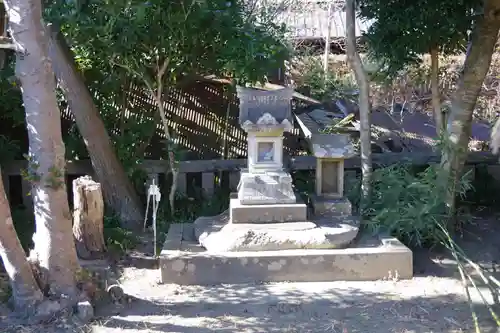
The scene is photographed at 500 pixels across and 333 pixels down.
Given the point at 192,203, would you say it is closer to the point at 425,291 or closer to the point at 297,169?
the point at 297,169

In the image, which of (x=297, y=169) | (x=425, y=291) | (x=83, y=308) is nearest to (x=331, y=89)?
(x=297, y=169)

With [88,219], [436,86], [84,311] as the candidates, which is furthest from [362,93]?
[84,311]

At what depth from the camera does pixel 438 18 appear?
624cm

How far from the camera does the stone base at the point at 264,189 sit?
19.8 feet

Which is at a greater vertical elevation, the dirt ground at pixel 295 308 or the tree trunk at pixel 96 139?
the tree trunk at pixel 96 139

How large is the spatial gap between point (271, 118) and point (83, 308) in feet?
8.56

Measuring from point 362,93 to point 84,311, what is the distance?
3788 millimetres

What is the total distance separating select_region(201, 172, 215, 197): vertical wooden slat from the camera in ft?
25.6

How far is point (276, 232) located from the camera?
19.1 ft

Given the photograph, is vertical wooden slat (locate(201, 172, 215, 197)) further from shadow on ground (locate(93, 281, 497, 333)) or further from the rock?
the rock

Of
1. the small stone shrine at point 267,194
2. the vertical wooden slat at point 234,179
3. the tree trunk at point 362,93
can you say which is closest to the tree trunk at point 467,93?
the tree trunk at point 362,93

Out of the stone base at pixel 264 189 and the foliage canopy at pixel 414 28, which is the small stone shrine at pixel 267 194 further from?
the foliage canopy at pixel 414 28

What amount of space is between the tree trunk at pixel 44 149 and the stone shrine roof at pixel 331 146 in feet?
9.39

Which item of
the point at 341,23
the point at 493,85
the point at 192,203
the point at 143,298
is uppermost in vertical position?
the point at 341,23
